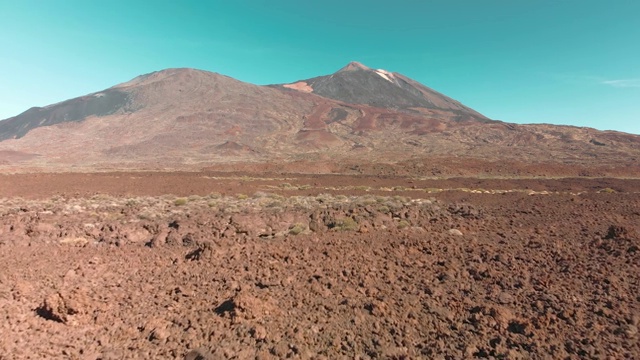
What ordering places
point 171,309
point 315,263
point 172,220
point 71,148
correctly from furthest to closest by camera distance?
point 71,148 → point 172,220 → point 315,263 → point 171,309

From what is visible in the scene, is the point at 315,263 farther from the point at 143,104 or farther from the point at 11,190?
the point at 143,104

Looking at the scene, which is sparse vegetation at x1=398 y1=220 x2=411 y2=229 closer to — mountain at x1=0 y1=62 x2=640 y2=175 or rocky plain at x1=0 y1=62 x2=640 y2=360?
rocky plain at x1=0 y1=62 x2=640 y2=360

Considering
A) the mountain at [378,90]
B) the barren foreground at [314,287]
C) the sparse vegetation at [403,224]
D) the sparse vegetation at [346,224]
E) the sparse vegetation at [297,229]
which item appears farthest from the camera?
the mountain at [378,90]

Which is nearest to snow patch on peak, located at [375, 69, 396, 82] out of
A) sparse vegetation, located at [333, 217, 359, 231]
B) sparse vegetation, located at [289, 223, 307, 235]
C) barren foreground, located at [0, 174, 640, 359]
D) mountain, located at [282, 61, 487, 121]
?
mountain, located at [282, 61, 487, 121]

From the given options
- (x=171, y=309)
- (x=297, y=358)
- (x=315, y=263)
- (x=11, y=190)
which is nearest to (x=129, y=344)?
(x=171, y=309)

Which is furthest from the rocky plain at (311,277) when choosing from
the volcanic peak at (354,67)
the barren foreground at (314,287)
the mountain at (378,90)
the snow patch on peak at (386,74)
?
the volcanic peak at (354,67)

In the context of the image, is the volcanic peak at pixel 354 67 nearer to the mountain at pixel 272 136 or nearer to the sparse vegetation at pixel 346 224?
the mountain at pixel 272 136
